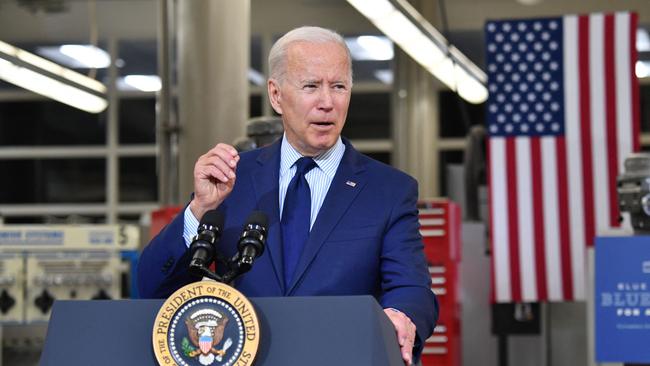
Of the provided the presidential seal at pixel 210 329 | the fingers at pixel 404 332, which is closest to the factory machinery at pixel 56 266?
the fingers at pixel 404 332

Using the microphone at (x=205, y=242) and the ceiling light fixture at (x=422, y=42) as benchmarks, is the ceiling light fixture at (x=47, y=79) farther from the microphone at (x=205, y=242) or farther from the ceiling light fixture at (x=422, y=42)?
the microphone at (x=205, y=242)

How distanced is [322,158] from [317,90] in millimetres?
180

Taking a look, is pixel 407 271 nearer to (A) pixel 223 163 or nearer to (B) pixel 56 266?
(A) pixel 223 163

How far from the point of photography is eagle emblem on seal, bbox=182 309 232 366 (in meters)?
1.95

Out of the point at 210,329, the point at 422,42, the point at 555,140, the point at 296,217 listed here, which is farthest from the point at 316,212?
the point at 422,42

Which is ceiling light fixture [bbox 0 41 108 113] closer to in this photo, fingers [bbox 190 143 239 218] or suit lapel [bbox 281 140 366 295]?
suit lapel [bbox 281 140 366 295]

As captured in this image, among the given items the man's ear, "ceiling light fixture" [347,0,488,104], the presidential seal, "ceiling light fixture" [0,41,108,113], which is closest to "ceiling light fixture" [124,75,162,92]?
"ceiling light fixture" [347,0,488,104]

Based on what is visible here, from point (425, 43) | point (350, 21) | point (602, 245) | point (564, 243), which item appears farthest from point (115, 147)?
point (602, 245)

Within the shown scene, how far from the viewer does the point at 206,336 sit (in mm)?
1957

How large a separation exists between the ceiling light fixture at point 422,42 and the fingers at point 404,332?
6.89m

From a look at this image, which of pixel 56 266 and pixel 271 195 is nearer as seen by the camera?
pixel 271 195

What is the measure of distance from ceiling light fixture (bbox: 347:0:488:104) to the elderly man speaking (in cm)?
651

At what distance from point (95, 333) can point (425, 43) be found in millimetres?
10359

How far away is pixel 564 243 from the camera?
7.86 metres
